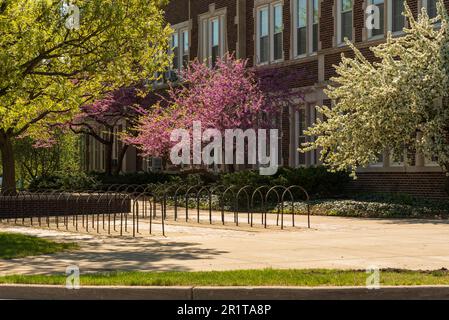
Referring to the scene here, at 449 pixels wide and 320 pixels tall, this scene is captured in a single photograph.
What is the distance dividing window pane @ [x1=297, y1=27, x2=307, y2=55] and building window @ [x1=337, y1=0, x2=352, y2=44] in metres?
2.24

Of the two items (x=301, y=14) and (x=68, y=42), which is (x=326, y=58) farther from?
(x=68, y=42)

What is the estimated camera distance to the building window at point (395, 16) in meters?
27.2

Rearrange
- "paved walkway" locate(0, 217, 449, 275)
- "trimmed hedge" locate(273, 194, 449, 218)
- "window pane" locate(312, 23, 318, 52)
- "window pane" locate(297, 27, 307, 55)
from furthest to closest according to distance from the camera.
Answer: "window pane" locate(297, 27, 307, 55) → "window pane" locate(312, 23, 318, 52) → "trimmed hedge" locate(273, 194, 449, 218) → "paved walkway" locate(0, 217, 449, 275)

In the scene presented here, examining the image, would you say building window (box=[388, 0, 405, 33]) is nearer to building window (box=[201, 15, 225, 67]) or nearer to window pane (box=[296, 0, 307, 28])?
window pane (box=[296, 0, 307, 28])

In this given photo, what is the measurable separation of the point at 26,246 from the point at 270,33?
20.8 m

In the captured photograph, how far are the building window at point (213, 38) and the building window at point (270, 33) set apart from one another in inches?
119

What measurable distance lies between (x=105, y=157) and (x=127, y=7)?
1217 inches

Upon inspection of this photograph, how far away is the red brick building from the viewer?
26.9 metres

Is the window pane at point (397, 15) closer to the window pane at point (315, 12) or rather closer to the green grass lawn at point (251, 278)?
the window pane at point (315, 12)

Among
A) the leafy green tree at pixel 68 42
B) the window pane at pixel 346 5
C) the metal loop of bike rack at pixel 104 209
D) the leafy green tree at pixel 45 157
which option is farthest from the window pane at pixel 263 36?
the leafy green tree at pixel 68 42

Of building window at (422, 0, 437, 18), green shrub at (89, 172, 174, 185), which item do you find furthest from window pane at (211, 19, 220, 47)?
building window at (422, 0, 437, 18)

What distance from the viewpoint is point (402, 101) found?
71.3 ft

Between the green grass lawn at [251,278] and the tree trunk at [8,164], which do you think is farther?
the tree trunk at [8,164]
